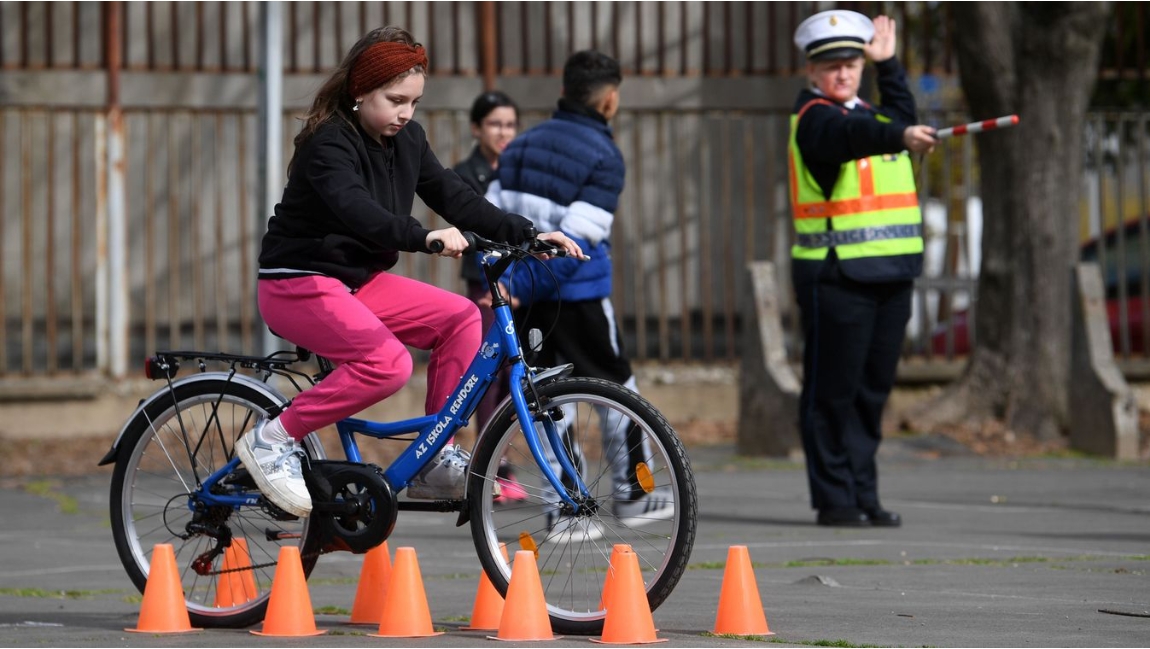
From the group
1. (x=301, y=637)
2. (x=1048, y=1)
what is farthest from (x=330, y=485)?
(x=1048, y=1)

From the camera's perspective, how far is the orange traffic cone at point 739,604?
188 inches

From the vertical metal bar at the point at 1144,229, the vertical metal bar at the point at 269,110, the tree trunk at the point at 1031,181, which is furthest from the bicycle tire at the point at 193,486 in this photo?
the vertical metal bar at the point at 1144,229

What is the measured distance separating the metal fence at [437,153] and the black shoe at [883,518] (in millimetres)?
5071

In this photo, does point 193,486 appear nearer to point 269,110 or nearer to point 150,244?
point 269,110

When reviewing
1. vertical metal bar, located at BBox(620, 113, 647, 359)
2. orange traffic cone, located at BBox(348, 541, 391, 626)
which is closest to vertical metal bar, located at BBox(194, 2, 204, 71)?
vertical metal bar, located at BBox(620, 113, 647, 359)

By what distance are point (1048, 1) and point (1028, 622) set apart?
7.34 metres

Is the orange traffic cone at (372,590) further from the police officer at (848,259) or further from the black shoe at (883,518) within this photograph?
the black shoe at (883,518)

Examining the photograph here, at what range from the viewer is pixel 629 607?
181 inches

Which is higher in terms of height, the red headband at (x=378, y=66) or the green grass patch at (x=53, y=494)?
the red headband at (x=378, y=66)

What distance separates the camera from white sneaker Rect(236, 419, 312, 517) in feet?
16.7

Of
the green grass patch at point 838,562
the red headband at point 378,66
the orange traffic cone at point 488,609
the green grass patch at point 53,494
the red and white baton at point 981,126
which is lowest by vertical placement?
the green grass patch at point 53,494

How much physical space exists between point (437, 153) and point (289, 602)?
8834 millimetres

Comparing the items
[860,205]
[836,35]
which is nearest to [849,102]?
[836,35]

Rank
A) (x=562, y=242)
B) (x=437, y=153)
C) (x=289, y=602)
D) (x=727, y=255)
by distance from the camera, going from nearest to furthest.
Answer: (x=289, y=602), (x=562, y=242), (x=437, y=153), (x=727, y=255)
